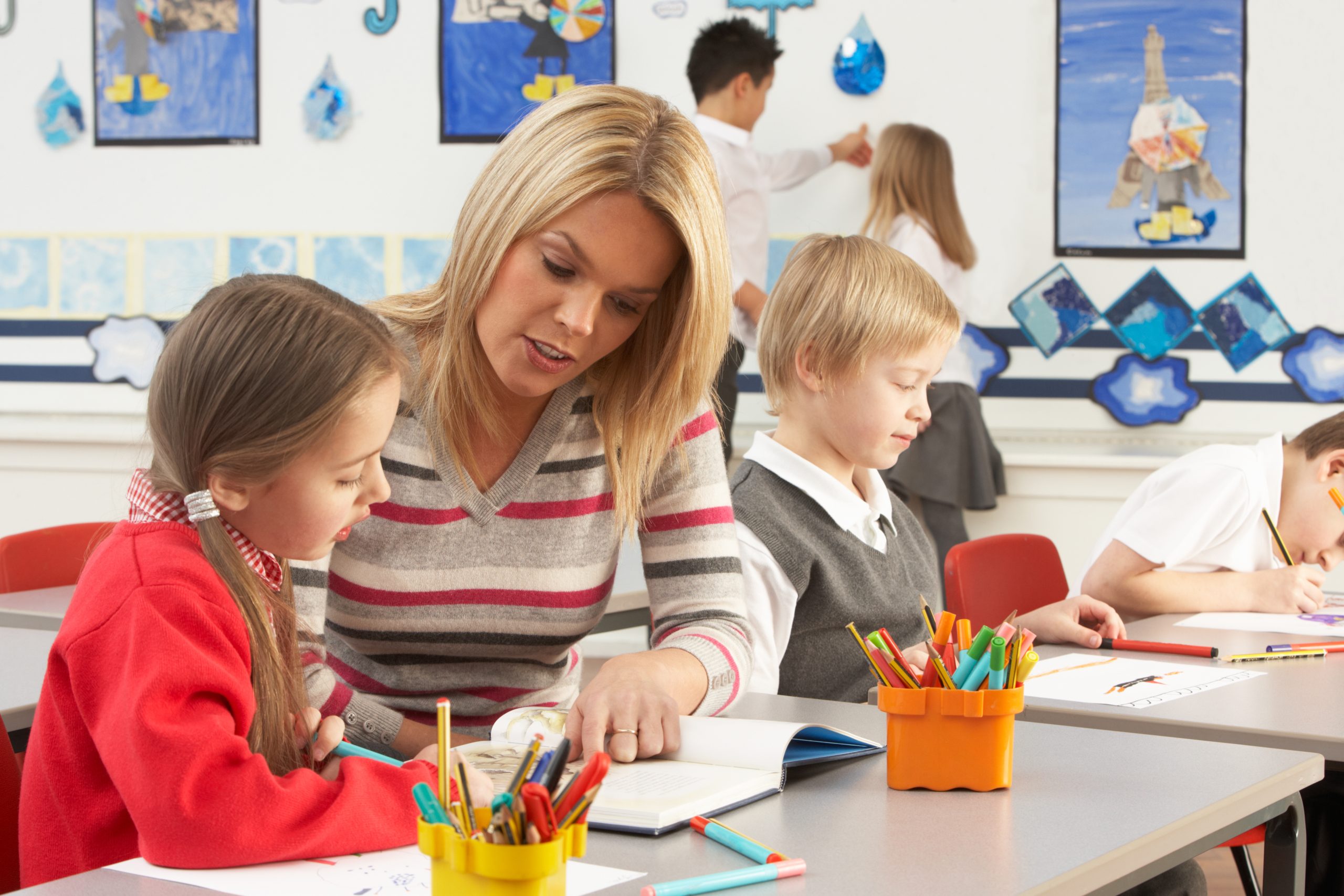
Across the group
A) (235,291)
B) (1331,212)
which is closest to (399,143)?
(1331,212)

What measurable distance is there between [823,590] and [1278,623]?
732 mm

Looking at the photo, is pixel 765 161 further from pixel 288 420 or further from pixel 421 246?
pixel 288 420

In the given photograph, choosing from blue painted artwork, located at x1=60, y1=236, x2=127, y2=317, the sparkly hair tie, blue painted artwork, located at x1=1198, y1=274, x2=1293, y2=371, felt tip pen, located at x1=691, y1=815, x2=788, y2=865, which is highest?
blue painted artwork, located at x1=60, y1=236, x2=127, y2=317

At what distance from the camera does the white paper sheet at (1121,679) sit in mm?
1390

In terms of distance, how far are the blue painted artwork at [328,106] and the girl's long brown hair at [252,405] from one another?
131 inches

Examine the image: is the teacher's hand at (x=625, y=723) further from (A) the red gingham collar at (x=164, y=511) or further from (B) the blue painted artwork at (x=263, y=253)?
(B) the blue painted artwork at (x=263, y=253)

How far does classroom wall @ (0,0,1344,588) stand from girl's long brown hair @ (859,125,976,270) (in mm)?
70

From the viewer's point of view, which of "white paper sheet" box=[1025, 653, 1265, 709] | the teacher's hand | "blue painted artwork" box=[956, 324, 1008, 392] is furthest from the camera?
"blue painted artwork" box=[956, 324, 1008, 392]

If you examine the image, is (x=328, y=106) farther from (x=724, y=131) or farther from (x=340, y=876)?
(x=340, y=876)

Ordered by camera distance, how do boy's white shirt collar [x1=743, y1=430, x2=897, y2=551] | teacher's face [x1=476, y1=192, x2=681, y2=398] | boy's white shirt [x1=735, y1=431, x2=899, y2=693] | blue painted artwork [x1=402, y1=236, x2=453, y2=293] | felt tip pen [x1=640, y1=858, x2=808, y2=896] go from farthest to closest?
blue painted artwork [x1=402, y1=236, x2=453, y2=293] < boy's white shirt collar [x1=743, y1=430, x2=897, y2=551] < boy's white shirt [x1=735, y1=431, x2=899, y2=693] < teacher's face [x1=476, y1=192, x2=681, y2=398] < felt tip pen [x1=640, y1=858, x2=808, y2=896]

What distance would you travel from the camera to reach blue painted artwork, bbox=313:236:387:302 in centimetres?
409

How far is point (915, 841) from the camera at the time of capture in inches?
33.3

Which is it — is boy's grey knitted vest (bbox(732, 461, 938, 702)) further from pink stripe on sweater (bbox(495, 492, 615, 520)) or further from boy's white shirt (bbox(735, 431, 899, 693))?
pink stripe on sweater (bbox(495, 492, 615, 520))

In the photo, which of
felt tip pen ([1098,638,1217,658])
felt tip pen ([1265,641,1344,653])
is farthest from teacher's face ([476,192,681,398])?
felt tip pen ([1265,641,1344,653])
